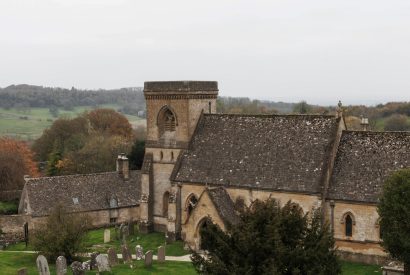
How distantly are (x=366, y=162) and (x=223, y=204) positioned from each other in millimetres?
10283

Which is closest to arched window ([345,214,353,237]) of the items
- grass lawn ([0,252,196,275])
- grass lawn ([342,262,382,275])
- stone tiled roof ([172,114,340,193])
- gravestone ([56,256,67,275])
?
grass lawn ([342,262,382,275])

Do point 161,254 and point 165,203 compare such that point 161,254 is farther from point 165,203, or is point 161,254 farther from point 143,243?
point 165,203

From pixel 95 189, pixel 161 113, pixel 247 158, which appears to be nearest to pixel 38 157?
pixel 95 189

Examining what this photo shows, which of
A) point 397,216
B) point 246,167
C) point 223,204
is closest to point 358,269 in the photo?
point 397,216

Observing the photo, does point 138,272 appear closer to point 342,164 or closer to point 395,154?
point 342,164

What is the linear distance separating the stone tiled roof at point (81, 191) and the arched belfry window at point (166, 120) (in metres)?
12.2

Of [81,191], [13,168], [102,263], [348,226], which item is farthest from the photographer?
[13,168]

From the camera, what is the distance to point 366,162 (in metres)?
39.5

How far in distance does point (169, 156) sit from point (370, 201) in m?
17.6

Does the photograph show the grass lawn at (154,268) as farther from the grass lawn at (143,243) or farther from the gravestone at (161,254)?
the grass lawn at (143,243)

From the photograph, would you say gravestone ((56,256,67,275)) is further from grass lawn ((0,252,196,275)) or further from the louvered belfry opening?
the louvered belfry opening

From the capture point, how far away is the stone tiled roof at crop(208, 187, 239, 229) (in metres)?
40.2

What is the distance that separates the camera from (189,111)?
156 feet

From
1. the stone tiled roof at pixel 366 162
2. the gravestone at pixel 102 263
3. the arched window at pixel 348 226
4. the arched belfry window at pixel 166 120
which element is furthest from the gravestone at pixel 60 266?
the arched window at pixel 348 226
